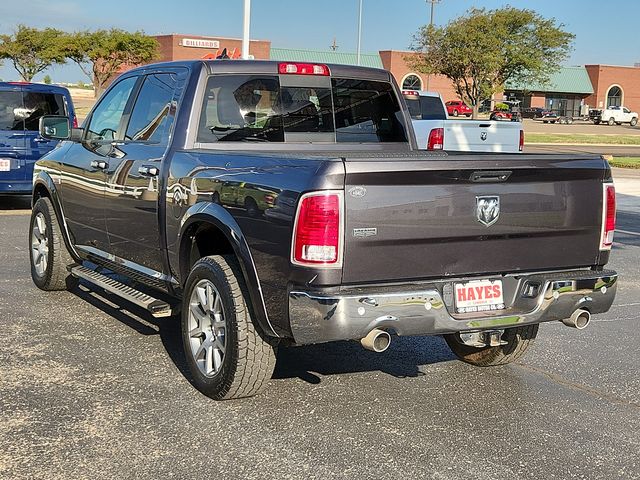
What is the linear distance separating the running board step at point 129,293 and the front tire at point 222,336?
0.32m

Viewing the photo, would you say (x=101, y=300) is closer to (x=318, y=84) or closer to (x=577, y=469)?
(x=318, y=84)

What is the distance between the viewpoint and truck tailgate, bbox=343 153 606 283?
13.4 ft

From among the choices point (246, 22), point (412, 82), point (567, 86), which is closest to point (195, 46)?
point (412, 82)

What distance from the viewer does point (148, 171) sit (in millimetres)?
5488

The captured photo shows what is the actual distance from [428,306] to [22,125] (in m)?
10.1

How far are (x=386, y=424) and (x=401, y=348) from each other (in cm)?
162

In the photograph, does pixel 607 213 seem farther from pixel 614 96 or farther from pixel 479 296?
pixel 614 96

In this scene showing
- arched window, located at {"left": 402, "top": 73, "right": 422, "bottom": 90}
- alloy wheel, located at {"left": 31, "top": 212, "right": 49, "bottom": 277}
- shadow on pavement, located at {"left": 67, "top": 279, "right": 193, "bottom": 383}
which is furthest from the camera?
arched window, located at {"left": 402, "top": 73, "right": 422, "bottom": 90}

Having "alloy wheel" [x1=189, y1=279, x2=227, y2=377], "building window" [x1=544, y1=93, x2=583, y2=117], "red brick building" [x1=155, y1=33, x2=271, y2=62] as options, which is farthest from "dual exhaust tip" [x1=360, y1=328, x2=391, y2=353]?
"building window" [x1=544, y1=93, x2=583, y2=117]

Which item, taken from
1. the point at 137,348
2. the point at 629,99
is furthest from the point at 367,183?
the point at 629,99

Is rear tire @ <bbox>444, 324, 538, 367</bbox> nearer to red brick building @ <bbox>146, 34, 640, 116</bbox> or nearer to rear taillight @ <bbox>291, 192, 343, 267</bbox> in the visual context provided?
rear taillight @ <bbox>291, 192, 343, 267</bbox>

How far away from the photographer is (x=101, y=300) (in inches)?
289

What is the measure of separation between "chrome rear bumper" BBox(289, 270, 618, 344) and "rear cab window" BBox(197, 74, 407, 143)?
5.88ft

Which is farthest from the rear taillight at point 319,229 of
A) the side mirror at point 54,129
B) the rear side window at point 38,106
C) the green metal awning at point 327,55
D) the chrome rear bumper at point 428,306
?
the green metal awning at point 327,55
